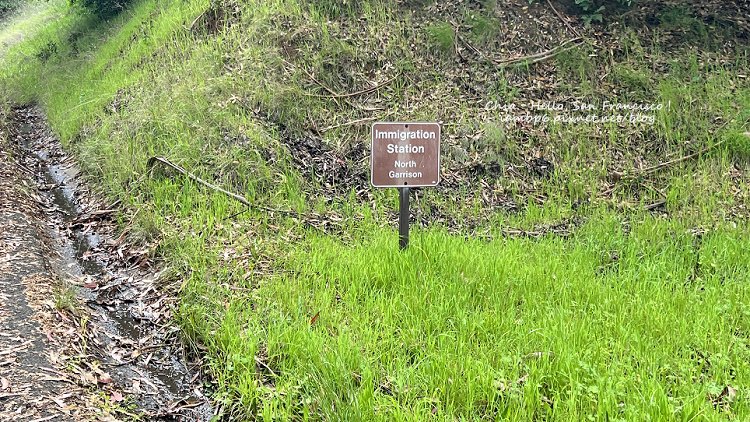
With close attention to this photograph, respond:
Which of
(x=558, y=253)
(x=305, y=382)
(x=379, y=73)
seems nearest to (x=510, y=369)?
(x=305, y=382)

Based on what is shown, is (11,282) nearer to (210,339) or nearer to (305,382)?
(210,339)

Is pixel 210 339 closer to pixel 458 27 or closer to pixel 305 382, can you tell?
pixel 305 382

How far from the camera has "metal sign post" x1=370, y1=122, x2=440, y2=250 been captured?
184 inches

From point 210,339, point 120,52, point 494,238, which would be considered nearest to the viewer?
point 210,339

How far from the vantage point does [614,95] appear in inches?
328

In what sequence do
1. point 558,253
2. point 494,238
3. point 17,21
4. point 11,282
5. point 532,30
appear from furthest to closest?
point 17,21 < point 532,30 < point 494,238 < point 558,253 < point 11,282

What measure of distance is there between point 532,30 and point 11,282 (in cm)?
849

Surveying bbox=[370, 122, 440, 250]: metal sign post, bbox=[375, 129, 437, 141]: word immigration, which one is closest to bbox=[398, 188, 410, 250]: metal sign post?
bbox=[370, 122, 440, 250]: metal sign post

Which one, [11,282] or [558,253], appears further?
[558,253]

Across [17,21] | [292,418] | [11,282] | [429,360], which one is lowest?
[292,418]

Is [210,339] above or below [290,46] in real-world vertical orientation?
below

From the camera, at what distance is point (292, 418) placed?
3.25 metres

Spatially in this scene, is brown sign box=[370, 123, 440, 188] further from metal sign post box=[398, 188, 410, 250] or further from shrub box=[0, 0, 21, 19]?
shrub box=[0, 0, 21, 19]

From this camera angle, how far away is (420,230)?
5.74 meters
